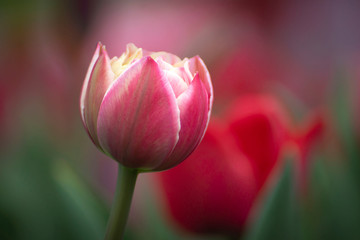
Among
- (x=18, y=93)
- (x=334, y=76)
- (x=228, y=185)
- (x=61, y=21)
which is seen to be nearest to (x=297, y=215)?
(x=228, y=185)

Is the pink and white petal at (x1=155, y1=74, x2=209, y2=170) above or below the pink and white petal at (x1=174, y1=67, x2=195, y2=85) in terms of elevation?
below

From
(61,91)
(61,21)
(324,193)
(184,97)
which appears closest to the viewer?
(184,97)

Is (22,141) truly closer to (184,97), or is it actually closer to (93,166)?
(93,166)

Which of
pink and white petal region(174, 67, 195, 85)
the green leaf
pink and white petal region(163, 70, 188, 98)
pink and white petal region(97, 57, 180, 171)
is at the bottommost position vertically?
the green leaf

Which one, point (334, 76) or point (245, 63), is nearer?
point (334, 76)
